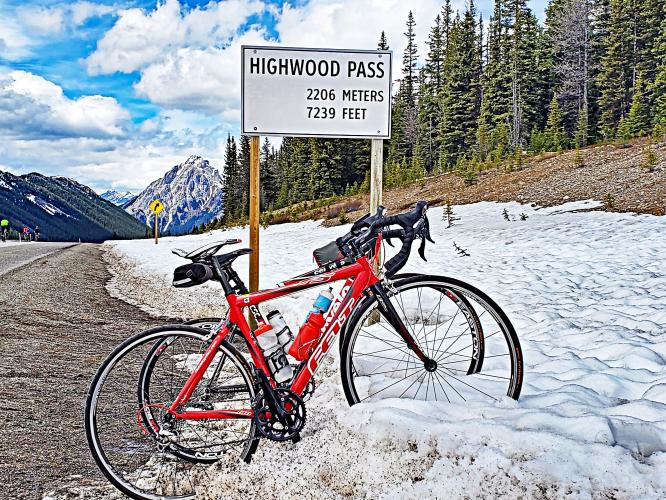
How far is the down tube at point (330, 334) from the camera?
348 centimetres

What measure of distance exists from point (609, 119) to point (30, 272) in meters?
52.0

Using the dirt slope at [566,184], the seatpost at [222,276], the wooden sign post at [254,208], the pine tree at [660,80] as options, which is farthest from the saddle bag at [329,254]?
the pine tree at [660,80]

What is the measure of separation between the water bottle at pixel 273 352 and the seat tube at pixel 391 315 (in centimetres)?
65

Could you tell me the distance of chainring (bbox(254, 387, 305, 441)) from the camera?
3422 mm

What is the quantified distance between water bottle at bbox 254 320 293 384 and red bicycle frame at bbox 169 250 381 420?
1.2 inches

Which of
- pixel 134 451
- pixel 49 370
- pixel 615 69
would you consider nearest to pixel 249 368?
pixel 134 451

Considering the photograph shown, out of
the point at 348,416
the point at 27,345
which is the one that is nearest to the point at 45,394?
the point at 27,345

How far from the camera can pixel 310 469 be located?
10.6 feet

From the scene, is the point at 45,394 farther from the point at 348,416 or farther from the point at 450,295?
the point at 450,295

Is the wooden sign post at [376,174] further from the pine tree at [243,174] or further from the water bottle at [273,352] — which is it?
the pine tree at [243,174]

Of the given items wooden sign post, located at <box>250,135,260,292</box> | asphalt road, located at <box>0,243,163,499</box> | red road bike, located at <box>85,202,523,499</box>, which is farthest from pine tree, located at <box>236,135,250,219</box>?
red road bike, located at <box>85,202,523,499</box>

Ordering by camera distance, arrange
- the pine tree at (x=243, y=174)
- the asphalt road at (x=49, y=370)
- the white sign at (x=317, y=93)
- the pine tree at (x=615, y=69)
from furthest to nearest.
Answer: the pine tree at (x=243, y=174) → the pine tree at (x=615, y=69) → the white sign at (x=317, y=93) → the asphalt road at (x=49, y=370)

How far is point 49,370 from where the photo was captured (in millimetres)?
6203

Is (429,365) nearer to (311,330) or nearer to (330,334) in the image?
(330,334)
